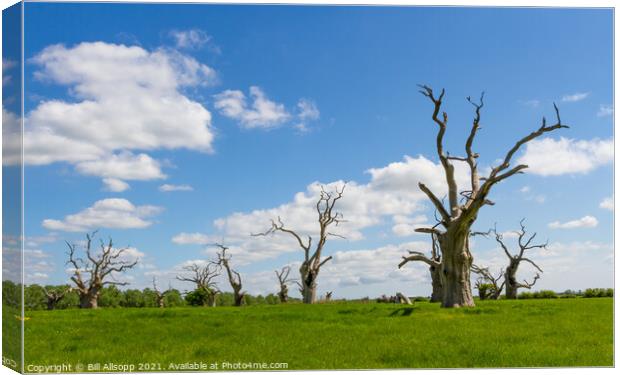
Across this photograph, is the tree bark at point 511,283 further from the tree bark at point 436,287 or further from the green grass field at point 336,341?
the green grass field at point 336,341

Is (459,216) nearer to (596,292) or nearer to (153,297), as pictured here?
(596,292)

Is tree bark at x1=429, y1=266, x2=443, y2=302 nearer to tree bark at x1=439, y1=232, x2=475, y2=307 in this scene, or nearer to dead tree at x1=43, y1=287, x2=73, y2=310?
tree bark at x1=439, y1=232, x2=475, y2=307

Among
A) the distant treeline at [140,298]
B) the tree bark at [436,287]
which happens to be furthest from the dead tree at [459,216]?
the distant treeline at [140,298]

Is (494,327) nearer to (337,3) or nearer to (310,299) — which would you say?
(337,3)

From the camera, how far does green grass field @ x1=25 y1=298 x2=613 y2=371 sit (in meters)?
9.49

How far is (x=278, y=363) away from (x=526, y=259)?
64.6 ft

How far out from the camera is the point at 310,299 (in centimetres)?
2805

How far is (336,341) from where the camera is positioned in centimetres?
1041

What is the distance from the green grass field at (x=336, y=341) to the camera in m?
9.49

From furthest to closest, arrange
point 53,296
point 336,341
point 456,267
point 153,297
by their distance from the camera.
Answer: point 153,297
point 53,296
point 456,267
point 336,341

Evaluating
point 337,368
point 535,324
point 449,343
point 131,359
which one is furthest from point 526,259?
point 131,359

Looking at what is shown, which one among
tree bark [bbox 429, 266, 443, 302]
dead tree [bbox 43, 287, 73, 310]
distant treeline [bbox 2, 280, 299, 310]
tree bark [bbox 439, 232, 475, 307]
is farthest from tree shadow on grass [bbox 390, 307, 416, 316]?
dead tree [bbox 43, 287, 73, 310]

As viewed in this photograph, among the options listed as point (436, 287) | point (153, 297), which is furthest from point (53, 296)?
point (436, 287)

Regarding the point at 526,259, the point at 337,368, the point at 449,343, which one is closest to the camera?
the point at 337,368
